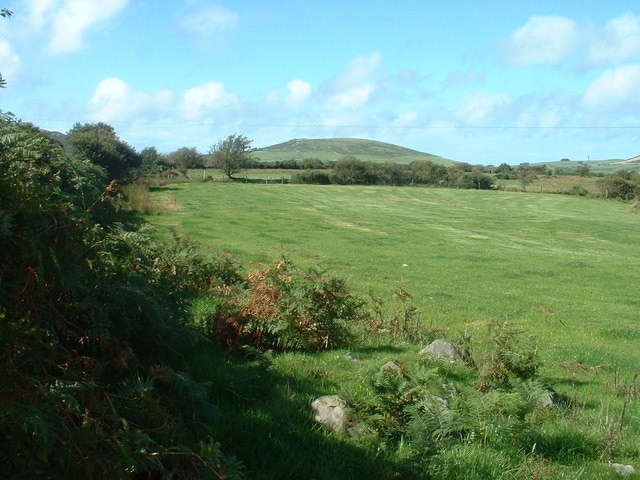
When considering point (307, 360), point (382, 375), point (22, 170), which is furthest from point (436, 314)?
point (22, 170)

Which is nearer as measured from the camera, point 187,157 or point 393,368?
point 393,368

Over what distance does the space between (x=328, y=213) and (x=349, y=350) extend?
51.4 meters

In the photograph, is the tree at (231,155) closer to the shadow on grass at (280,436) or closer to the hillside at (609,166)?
the hillside at (609,166)

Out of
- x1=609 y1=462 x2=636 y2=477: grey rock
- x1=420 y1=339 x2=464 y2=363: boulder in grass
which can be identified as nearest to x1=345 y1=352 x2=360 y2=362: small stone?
x1=420 y1=339 x2=464 y2=363: boulder in grass

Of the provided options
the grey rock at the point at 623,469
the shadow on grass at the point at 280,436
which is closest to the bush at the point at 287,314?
the shadow on grass at the point at 280,436

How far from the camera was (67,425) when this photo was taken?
10.00 feet

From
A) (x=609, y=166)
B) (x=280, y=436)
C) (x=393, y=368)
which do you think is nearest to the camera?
(x=280, y=436)

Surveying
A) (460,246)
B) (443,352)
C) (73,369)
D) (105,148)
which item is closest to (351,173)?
(105,148)

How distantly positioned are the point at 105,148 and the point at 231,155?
131 ft

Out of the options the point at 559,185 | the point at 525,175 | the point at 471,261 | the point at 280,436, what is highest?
the point at 525,175

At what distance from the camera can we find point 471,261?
33.4 meters

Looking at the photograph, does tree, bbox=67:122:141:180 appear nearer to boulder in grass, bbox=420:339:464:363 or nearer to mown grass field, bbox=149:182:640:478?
mown grass field, bbox=149:182:640:478

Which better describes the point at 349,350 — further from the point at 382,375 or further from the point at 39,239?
the point at 39,239

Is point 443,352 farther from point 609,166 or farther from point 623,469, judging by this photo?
point 609,166
